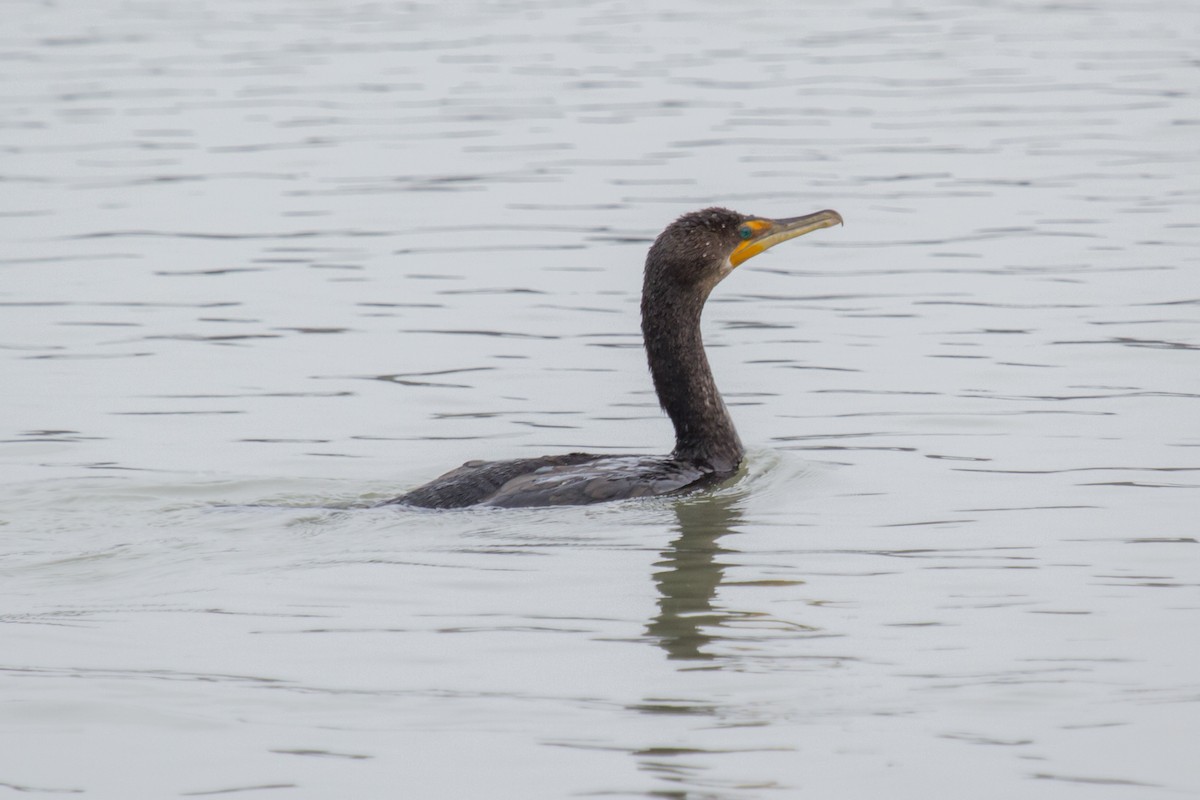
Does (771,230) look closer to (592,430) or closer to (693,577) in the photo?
(592,430)

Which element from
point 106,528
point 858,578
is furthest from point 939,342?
point 106,528

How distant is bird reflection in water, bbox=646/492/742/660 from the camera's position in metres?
6.80

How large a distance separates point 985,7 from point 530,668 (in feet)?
81.0

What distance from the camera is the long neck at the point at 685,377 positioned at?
9289 mm

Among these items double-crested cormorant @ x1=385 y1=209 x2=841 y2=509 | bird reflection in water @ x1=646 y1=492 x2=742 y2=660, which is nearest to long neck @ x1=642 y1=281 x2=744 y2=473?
double-crested cormorant @ x1=385 y1=209 x2=841 y2=509

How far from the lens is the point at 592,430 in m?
10.6

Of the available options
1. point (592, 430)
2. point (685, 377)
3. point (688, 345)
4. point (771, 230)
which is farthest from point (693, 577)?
point (592, 430)

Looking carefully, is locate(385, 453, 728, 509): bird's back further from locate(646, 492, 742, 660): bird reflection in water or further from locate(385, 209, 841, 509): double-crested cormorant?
locate(646, 492, 742, 660): bird reflection in water

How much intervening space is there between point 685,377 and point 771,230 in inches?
37.0

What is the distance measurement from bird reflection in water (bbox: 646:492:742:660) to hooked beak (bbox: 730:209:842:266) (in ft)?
4.47

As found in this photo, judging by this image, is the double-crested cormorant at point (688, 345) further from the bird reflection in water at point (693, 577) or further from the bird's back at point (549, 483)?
the bird reflection in water at point (693, 577)

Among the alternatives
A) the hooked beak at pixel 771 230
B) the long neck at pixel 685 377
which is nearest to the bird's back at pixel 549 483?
the long neck at pixel 685 377

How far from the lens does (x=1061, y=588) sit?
7270 millimetres

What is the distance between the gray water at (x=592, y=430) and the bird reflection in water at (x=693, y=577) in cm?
3
